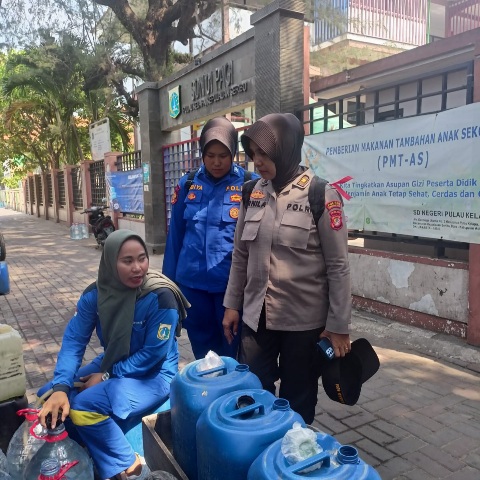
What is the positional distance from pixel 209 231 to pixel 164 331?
651 millimetres

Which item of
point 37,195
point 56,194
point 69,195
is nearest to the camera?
point 69,195

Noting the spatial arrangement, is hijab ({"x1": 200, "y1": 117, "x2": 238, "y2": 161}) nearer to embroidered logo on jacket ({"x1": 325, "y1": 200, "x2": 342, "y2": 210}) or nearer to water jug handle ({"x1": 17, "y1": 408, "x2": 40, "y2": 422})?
embroidered logo on jacket ({"x1": 325, "y1": 200, "x2": 342, "y2": 210})

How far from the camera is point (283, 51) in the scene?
214 inches

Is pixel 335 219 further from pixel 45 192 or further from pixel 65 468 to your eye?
pixel 45 192

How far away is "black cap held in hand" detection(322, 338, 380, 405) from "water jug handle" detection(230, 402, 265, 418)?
672 millimetres

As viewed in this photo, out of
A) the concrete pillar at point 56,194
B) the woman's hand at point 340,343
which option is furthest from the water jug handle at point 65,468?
the concrete pillar at point 56,194

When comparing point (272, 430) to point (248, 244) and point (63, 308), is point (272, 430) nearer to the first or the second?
point (248, 244)

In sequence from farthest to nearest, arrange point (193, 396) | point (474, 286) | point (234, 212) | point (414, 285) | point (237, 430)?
1. point (414, 285)
2. point (474, 286)
3. point (234, 212)
4. point (193, 396)
5. point (237, 430)

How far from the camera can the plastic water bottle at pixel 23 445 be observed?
6.81ft

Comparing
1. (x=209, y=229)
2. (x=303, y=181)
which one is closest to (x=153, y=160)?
(x=209, y=229)

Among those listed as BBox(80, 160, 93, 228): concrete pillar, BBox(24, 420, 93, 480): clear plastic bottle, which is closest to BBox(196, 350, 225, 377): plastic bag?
BBox(24, 420, 93, 480): clear plastic bottle

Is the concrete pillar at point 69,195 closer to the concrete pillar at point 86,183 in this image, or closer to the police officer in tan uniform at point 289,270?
the concrete pillar at point 86,183

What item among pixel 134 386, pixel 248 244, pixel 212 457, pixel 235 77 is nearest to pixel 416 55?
pixel 235 77

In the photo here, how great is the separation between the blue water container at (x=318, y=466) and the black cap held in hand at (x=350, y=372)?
0.81 m
